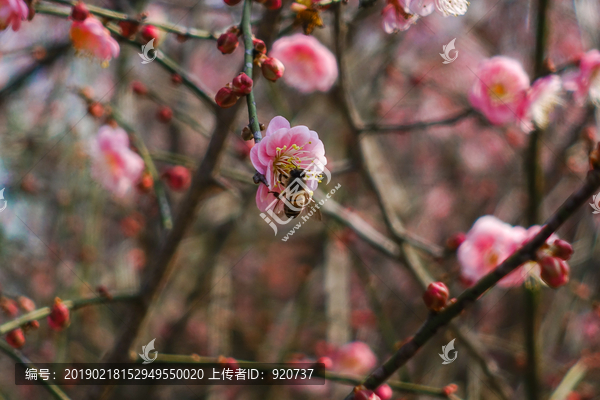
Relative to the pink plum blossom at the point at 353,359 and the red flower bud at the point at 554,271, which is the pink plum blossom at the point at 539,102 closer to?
the red flower bud at the point at 554,271

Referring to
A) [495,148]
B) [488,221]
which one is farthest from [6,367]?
[495,148]

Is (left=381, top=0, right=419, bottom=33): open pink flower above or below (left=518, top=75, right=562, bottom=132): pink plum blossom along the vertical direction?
below

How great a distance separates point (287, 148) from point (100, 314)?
10.3 ft

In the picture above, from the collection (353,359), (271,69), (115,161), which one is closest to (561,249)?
(271,69)

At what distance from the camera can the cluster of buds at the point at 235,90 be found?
3.24 feet

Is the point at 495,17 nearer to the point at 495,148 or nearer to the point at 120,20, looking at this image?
the point at 495,148

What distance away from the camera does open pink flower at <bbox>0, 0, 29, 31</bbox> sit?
1.24 m

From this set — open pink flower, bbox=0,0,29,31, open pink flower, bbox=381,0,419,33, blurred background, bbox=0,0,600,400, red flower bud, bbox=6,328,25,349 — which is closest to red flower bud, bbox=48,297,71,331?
red flower bud, bbox=6,328,25,349

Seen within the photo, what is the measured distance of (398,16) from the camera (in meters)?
1.39

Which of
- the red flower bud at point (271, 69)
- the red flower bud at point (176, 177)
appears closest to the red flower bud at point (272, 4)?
the red flower bud at point (271, 69)

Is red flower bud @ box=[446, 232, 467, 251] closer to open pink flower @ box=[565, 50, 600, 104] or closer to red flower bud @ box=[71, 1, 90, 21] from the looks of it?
open pink flower @ box=[565, 50, 600, 104]

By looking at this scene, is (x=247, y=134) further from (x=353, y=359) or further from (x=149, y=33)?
(x=353, y=359)

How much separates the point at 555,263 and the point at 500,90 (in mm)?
1346

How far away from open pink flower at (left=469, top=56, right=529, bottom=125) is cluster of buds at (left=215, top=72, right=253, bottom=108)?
148 cm
